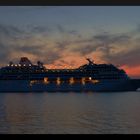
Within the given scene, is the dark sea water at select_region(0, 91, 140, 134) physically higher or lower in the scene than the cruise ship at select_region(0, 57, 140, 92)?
lower

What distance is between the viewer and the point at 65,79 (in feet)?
82.4

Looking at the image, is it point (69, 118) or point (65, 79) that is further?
point (65, 79)

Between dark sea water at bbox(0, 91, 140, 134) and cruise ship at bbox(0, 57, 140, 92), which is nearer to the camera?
dark sea water at bbox(0, 91, 140, 134)

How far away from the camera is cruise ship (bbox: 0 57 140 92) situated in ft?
82.5

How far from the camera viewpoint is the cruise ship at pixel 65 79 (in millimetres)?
25141

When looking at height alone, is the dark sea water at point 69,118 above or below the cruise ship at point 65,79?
below

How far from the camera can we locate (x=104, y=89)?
997 inches

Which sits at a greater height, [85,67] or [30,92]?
[85,67]

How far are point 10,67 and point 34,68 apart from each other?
66.0 inches

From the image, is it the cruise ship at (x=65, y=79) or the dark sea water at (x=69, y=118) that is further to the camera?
the cruise ship at (x=65, y=79)
